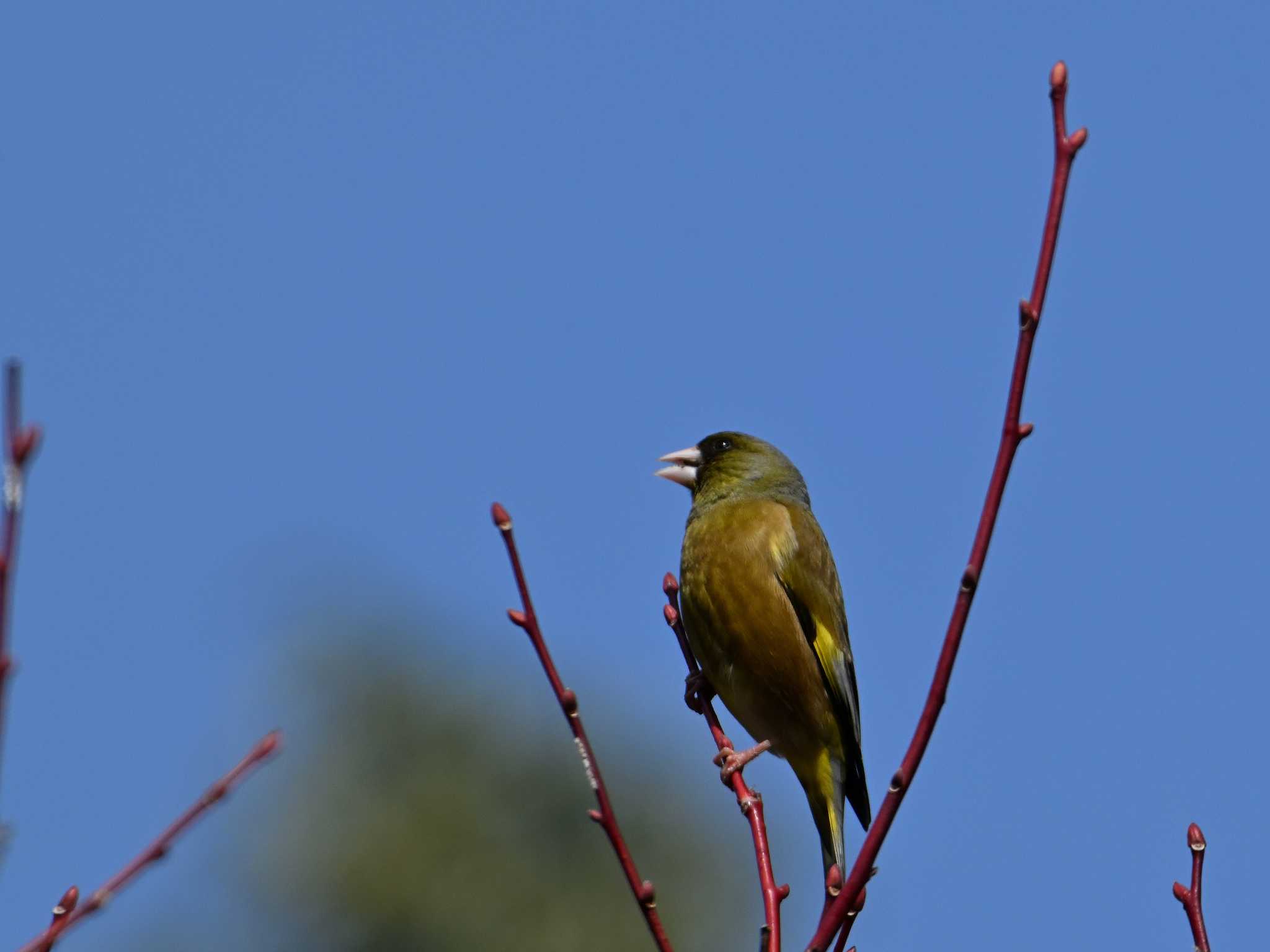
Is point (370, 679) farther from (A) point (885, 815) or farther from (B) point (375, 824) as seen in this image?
(A) point (885, 815)

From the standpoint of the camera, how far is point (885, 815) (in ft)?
9.95

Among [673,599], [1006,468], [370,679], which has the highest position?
[370,679]

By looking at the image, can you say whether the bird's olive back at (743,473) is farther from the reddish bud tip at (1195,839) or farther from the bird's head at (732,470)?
the reddish bud tip at (1195,839)

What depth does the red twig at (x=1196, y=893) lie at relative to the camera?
3287mm

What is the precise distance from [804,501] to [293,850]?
15241mm

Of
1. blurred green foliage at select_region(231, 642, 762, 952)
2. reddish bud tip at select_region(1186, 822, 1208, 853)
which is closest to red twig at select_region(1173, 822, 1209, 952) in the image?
reddish bud tip at select_region(1186, 822, 1208, 853)

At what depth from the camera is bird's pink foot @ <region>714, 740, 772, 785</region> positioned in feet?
15.3

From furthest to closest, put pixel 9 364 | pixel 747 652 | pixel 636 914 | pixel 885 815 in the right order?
pixel 636 914 < pixel 747 652 < pixel 885 815 < pixel 9 364

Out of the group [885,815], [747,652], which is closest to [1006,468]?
[885,815]

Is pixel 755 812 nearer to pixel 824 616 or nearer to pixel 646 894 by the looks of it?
pixel 646 894

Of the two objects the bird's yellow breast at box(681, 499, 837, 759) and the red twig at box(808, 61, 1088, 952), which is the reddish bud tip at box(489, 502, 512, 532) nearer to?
the red twig at box(808, 61, 1088, 952)

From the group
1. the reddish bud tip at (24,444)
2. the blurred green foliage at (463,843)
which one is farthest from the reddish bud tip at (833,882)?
the blurred green foliage at (463,843)

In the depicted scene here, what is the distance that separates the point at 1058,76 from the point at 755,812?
2.18 metres

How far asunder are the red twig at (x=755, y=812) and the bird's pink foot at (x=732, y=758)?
19 mm
